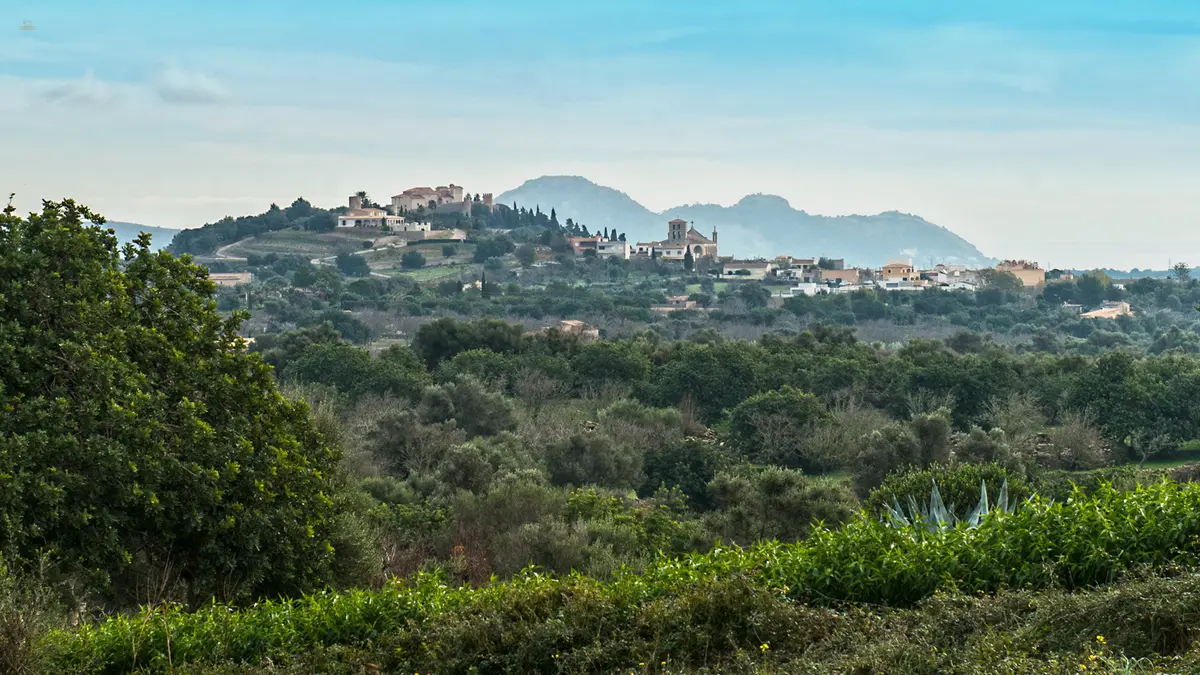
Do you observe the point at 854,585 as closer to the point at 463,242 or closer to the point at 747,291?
the point at 747,291

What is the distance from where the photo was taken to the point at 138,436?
963 centimetres

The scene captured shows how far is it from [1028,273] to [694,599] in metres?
94.6

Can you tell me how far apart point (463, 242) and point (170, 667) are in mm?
98960

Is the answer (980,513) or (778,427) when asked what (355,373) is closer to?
(778,427)

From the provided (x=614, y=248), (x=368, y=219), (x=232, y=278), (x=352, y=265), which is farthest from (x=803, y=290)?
(x=368, y=219)

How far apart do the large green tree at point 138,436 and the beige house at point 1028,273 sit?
87.0 m

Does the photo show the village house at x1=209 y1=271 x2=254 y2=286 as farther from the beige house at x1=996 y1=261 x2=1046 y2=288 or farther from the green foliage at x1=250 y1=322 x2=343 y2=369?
the beige house at x1=996 y1=261 x2=1046 y2=288

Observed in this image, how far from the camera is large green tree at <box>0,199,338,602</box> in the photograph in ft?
30.5

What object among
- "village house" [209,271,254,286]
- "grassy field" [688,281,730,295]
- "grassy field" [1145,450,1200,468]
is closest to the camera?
"grassy field" [1145,450,1200,468]

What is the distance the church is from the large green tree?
96551mm

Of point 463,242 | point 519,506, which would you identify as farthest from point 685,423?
point 463,242

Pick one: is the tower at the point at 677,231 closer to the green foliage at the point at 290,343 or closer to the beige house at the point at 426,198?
the beige house at the point at 426,198

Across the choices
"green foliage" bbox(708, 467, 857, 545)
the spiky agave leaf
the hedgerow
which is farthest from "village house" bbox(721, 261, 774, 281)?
the hedgerow

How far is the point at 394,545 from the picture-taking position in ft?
50.7
